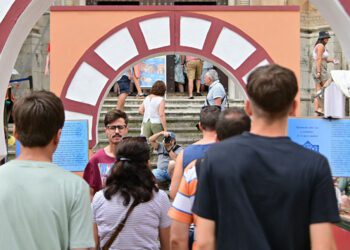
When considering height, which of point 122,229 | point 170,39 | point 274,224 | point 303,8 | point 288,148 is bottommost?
point 122,229

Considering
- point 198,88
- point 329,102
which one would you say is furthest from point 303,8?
point 329,102

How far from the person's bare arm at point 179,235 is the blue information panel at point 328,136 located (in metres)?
1.98

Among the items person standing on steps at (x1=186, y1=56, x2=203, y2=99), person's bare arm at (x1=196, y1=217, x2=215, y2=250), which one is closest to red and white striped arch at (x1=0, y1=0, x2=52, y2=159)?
person's bare arm at (x1=196, y1=217, x2=215, y2=250)

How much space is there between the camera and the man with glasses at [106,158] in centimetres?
485

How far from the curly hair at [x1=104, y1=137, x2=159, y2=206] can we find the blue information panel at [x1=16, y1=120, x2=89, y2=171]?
2054mm

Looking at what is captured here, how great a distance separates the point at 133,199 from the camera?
3662mm

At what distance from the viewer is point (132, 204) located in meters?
3.64

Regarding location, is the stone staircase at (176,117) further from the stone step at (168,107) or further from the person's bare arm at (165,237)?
the person's bare arm at (165,237)

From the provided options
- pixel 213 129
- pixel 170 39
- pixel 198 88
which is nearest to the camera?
pixel 213 129

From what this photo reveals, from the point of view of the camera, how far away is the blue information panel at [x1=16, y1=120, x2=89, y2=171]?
5.84 m

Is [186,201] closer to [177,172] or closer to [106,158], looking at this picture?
[177,172]

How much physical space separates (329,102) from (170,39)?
215 centimetres

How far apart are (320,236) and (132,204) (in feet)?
4.78

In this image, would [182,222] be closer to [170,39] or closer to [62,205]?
[62,205]
